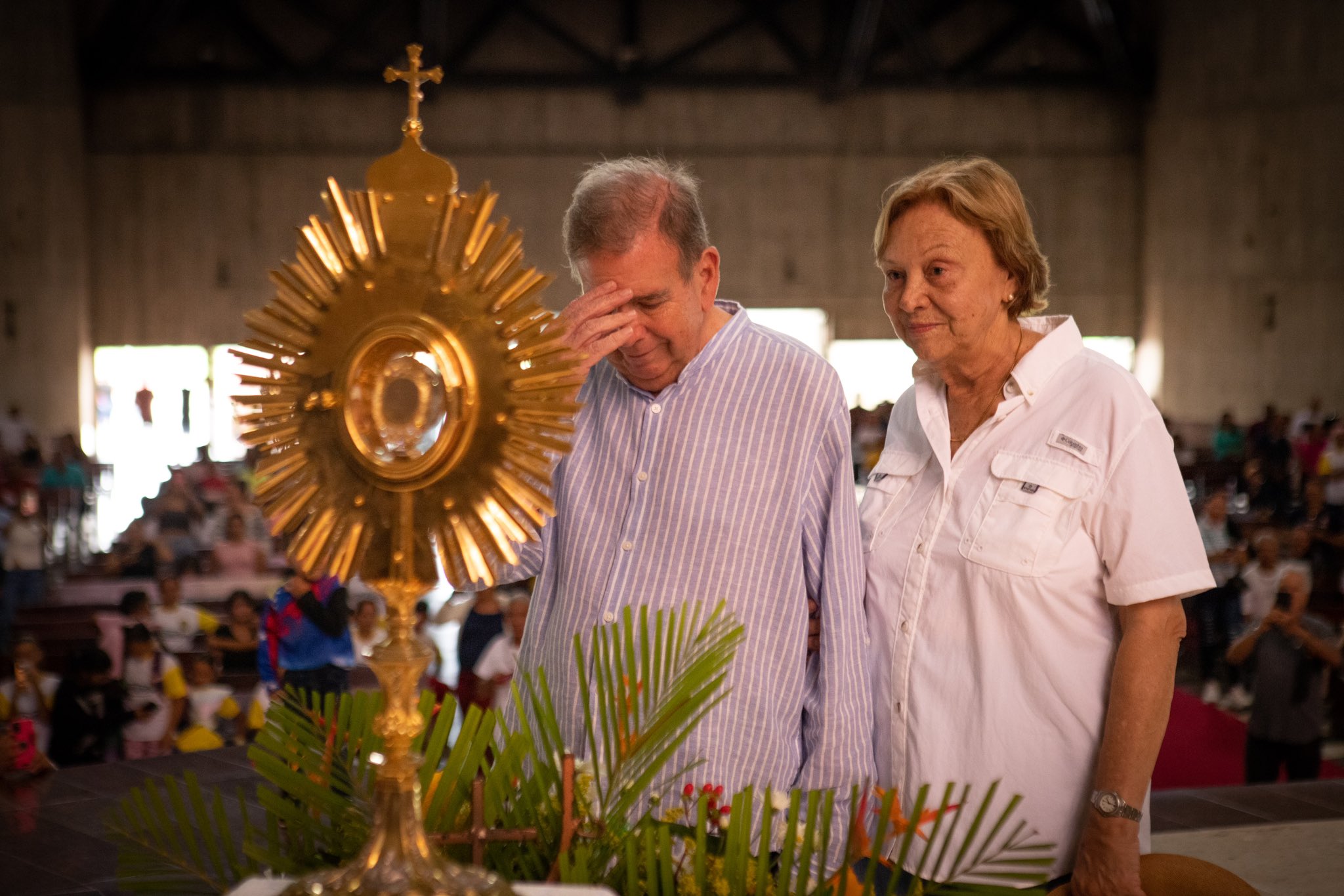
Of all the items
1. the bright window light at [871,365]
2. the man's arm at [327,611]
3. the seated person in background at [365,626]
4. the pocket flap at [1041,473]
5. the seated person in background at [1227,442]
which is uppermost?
the bright window light at [871,365]

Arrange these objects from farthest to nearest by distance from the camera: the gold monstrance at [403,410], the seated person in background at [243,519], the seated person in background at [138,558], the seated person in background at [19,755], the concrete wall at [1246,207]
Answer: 1. the concrete wall at [1246,207]
2. the seated person in background at [243,519]
3. the seated person in background at [138,558]
4. the seated person in background at [19,755]
5. the gold monstrance at [403,410]

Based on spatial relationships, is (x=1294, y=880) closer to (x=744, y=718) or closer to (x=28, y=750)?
(x=744, y=718)

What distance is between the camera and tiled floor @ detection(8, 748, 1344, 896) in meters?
4.53

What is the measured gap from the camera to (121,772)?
6.02m

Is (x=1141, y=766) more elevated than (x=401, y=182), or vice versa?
(x=401, y=182)

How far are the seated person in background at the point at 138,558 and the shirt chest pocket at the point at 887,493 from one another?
10.2 meters

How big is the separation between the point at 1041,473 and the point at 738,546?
46cm

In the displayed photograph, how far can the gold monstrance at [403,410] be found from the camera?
101cm

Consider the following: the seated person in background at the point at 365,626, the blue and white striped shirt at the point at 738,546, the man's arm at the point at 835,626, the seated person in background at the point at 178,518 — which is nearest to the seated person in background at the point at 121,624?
the seated person in background at the point at 365,626

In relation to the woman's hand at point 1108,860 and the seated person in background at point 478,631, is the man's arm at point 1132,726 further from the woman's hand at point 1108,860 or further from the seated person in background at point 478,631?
the seated person in background at point 478,631

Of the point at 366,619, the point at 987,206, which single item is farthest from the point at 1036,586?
the point at 366,619

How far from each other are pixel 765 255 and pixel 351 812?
20866 millimetres

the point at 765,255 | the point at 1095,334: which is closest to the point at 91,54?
the point at 765,255

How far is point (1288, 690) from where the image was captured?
643 cm
